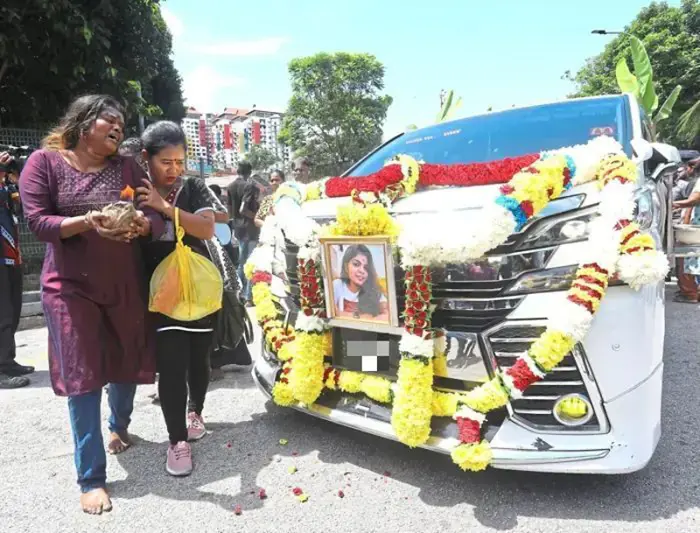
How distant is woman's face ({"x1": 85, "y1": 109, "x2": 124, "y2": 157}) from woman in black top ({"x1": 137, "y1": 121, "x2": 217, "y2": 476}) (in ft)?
0.59

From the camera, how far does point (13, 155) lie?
447 centimetres

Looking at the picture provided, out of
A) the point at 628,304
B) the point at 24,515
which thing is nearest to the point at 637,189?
the point at 628,304

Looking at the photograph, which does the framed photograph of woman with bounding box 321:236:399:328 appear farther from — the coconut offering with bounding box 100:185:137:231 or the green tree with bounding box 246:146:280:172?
the green tree with bounding box 246:146:280:172

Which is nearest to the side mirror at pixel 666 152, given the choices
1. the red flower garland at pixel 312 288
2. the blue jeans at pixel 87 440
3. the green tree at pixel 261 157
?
the red flower garland at pixel 312 288

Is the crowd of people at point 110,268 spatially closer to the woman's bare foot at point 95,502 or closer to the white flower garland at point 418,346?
the woman's bare foot at point 95,502

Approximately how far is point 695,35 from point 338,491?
31035mm

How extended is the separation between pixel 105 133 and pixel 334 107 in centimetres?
4338

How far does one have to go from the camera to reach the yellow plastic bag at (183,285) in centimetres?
253

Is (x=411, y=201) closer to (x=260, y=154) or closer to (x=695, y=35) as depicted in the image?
(x=695, y=35)

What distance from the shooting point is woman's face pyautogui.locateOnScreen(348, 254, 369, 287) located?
2404mm

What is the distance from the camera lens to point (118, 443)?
2.93 meters

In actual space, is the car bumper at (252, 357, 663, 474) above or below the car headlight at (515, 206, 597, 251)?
below

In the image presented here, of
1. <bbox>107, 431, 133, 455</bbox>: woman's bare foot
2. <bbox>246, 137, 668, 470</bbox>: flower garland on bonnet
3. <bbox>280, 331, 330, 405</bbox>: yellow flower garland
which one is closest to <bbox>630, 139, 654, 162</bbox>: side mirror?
<bbox>246, 137, 668, 470</bbox>: flower garland on bonnet

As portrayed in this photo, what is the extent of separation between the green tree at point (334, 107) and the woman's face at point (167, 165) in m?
41.0
